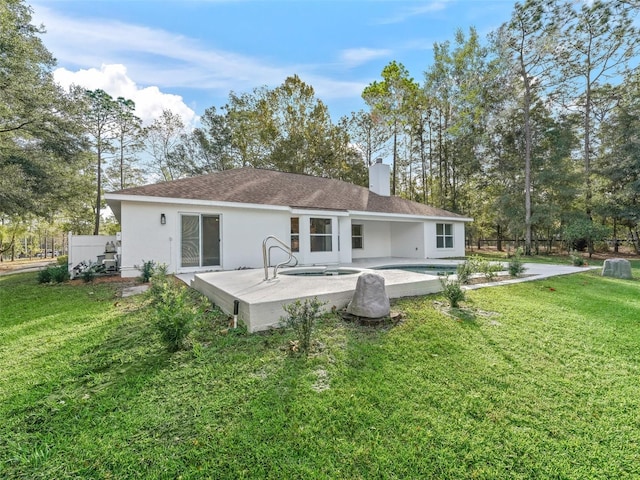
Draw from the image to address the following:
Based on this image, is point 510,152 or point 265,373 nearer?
point 265,373

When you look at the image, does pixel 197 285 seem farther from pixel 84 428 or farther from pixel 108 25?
pixel 108 25

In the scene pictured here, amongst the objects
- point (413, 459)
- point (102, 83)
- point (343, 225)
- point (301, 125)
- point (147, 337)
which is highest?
point (102, 83)

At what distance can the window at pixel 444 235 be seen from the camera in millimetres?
16272

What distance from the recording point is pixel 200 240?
32.0 feet

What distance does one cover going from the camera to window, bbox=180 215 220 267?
9516mm

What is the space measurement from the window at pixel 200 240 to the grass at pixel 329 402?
5.01 meters

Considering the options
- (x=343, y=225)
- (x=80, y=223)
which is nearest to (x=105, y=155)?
(x=80, y=223)

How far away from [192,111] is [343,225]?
76.5 feet

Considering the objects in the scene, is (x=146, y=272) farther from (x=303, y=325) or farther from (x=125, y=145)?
(x=125, y=145)

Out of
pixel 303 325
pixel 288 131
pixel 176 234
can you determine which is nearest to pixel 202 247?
pixel 176 234

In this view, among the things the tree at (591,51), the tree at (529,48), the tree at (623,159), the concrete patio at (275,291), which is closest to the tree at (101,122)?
the concrete patio at (275,291)

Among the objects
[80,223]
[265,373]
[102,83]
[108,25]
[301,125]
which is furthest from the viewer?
[80,223]

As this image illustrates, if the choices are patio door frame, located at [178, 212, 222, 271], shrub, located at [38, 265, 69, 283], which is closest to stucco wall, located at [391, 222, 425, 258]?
patio door frame, located at [178, 212, 222, 271]

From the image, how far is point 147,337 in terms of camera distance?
13.3ft
